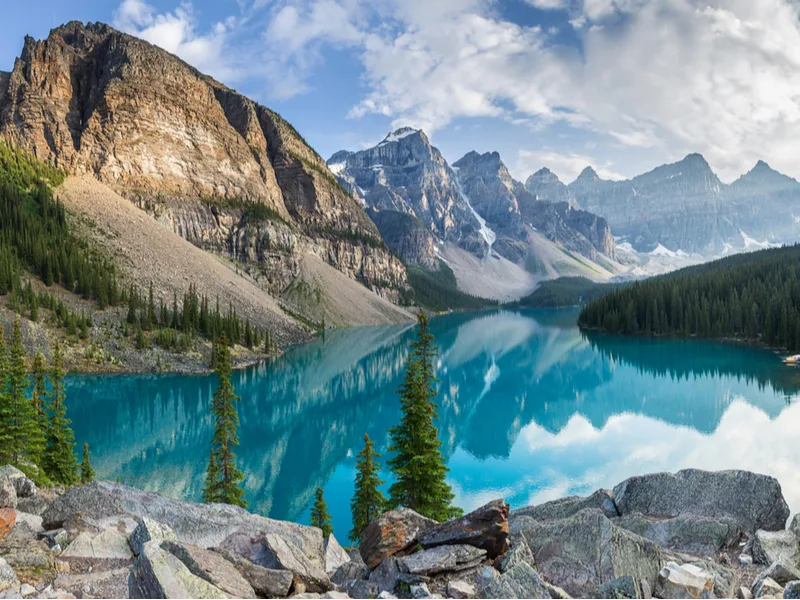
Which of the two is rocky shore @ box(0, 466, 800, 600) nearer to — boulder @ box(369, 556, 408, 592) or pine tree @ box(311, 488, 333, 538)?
boulder @ box(369, 556, 408, 592)

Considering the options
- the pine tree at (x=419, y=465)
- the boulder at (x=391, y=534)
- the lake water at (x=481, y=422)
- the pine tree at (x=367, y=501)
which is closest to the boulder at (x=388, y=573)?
the boulder at (x=391, y=534)

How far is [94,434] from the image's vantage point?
39438 millimetres

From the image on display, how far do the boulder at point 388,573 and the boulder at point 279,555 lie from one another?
85 cm

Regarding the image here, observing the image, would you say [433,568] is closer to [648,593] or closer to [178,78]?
[648,593]

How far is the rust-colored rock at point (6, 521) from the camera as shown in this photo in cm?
→ 875

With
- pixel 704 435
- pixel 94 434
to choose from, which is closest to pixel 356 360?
pixel 94 434

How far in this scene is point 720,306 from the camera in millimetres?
98562

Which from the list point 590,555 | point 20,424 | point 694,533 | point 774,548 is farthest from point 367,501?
point 20,424

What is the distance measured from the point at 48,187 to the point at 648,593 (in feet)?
Result: 424

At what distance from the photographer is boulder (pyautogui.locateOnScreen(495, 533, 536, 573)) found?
876 centimetres

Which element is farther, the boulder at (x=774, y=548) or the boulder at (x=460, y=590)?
the boulder at (x=774, y=548)

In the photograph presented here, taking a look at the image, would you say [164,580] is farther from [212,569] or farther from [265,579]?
[265,579]

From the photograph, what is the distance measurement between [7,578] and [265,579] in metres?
3.54

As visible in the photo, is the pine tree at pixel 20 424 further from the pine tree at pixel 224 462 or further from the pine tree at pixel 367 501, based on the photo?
the pine tree at pixel 367 501
